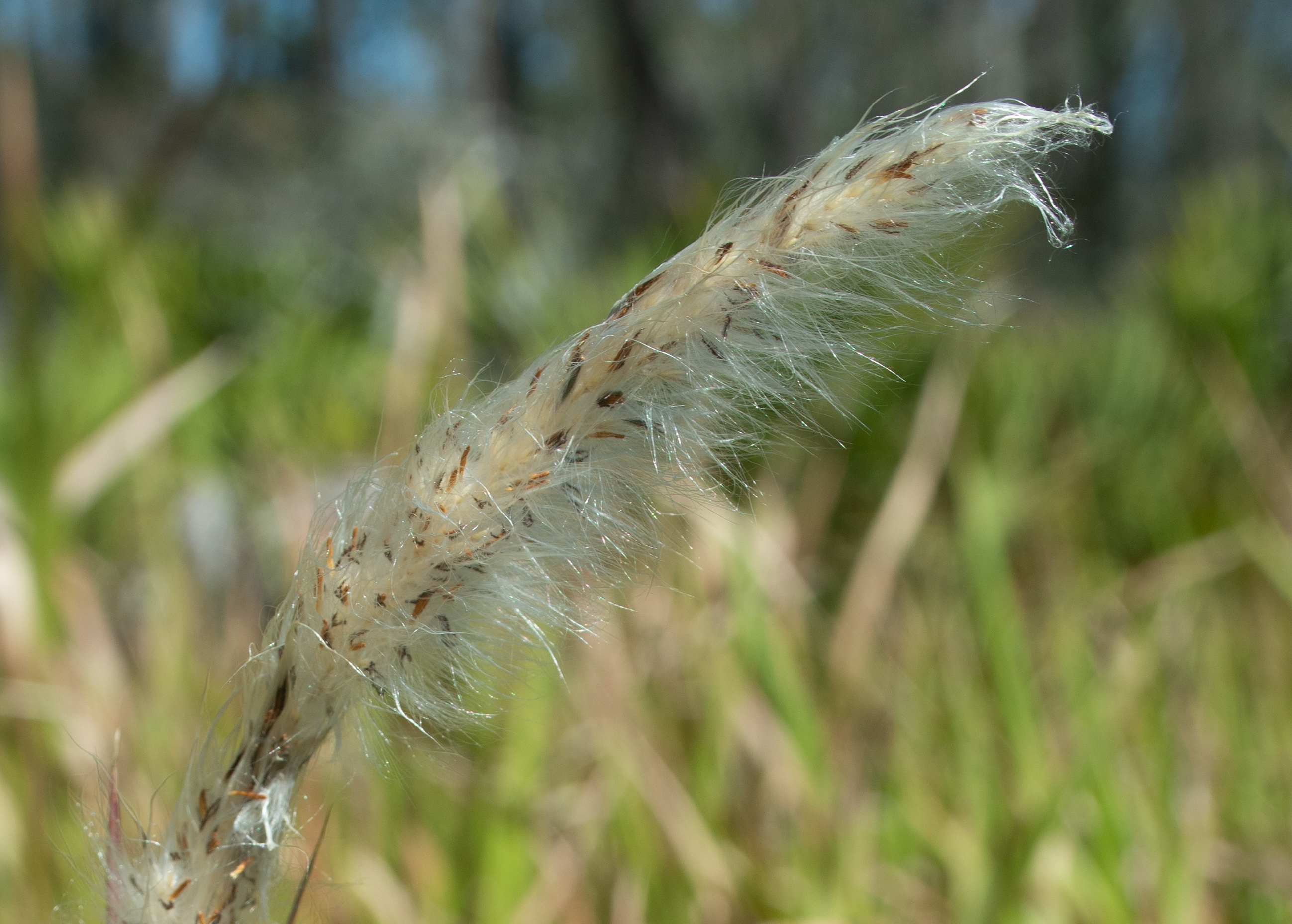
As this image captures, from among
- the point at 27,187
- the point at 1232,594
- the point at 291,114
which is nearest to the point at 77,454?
the point at 27,187

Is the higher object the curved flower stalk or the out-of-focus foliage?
the curved flower stalk

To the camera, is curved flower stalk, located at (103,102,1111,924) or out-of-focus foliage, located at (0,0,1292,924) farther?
out-of-focus foliage, located at (0,0,1292,924)

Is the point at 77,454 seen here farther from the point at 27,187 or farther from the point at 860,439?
the point at 860,439

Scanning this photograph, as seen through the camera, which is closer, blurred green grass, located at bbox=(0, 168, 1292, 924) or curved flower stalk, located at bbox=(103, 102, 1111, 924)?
curved flower stalk, located at bbox=(103, 102, 1111, 924)

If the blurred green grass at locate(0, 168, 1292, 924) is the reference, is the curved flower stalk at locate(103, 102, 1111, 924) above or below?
above

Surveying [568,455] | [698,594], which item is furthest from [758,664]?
[568,455]

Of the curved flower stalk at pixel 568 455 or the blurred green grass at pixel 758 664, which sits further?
the blurred green grass at pixel 758 664

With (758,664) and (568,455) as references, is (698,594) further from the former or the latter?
(568,455)
